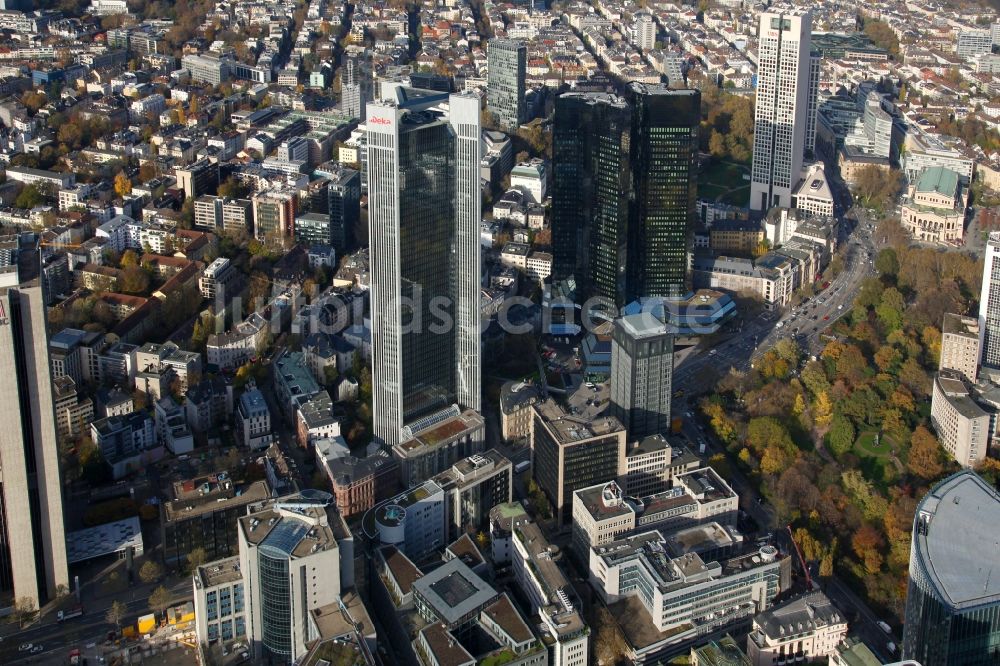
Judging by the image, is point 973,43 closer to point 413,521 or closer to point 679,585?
point 679,585

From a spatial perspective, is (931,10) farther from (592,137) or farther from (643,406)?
(643,406)

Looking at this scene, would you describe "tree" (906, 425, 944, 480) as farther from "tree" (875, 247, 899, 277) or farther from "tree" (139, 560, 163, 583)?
"tree" (139, 560, 163, 583)

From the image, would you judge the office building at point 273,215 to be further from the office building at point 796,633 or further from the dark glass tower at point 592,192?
the office building at point 796,633

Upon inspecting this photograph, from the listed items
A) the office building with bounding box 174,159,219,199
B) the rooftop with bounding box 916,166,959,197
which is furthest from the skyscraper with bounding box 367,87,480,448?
the rooftop with bounding box 916,166,959,197

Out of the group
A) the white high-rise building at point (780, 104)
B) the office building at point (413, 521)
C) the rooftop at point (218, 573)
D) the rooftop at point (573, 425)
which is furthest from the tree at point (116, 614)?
the white high-rise building at point (780, 104)

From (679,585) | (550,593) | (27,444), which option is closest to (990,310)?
(679,585)

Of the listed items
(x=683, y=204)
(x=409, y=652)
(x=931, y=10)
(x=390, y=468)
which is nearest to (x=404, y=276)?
(x=390, y=468)
